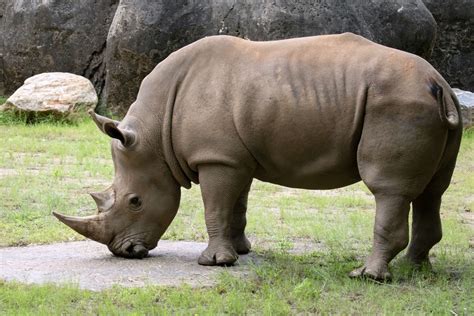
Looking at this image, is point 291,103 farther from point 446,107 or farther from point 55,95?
point 55,95

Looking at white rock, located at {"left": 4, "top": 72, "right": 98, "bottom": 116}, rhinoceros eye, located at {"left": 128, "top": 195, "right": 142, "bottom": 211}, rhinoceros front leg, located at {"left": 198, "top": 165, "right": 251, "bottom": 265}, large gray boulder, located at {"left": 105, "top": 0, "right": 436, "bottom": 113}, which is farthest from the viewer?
white rock, located at {"left": 4, "top": 72, "right": 98, "bottom": 116}

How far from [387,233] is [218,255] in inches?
50.3

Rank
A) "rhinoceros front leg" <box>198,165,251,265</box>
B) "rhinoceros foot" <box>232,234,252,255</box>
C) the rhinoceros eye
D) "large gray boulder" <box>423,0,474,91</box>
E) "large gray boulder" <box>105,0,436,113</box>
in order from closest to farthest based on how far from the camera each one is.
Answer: "rhinoceros front leg" <box>198,165,251,265</box>, the rhinoceros eye, "rhinoceros foot" <box>232,234,252,255</box>, "large gray boulder" <box>105,0,436,113</box>, "large gray boulder" <box>423,0,474,91</box>

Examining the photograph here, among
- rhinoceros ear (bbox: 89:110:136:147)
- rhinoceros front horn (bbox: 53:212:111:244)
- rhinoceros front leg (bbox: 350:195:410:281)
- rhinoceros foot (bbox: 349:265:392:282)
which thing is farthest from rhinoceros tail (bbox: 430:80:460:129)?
rhinoceros front horn (bbox: 53:212:111:244)

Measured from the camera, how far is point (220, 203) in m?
7.12

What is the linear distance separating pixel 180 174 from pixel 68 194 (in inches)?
142

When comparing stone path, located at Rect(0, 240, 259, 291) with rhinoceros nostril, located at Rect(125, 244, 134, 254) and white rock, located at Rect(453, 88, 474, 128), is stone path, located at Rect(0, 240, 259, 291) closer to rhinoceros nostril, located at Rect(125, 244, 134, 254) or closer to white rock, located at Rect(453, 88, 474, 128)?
rhinoceros nostril, located at Rect(125, 244, 134, 254)

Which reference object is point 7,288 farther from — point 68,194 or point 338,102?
point 68,194

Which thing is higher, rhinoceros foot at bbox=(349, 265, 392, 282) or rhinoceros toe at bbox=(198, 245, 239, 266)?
rhinoceros foot at bbox=(349, 265, 392, 282)

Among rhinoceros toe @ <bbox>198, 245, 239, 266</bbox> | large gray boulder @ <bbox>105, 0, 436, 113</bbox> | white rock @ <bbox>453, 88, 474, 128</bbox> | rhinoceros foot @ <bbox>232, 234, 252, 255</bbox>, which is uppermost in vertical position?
rhinoceros toe @ <bbox>198, 245, 239, 266</bbox>

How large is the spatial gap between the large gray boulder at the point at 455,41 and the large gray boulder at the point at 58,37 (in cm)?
594

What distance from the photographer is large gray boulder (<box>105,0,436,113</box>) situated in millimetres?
15242

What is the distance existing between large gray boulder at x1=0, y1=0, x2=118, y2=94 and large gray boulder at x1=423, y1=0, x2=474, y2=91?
19.5ft

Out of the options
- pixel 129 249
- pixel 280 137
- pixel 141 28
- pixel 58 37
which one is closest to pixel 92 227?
pixel 129 249
